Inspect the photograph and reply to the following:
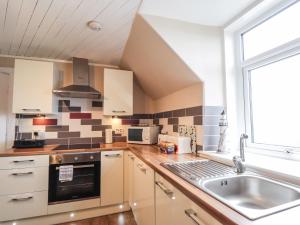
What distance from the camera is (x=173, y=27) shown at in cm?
185

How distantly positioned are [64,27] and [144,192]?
1.86 meters

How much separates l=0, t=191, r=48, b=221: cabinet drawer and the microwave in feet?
4.13

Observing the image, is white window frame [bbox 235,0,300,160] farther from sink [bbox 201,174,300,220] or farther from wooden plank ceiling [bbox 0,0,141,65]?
wooden plank ceiling [bbox 0,0,141,65]

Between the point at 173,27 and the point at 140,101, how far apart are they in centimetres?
153

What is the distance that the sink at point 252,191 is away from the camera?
3.18ft

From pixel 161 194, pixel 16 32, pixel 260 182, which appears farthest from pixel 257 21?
pixel 16 32

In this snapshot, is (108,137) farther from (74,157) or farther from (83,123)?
(74,157)

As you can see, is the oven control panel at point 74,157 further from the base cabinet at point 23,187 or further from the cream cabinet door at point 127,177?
the cream cabinet door at point 127,177

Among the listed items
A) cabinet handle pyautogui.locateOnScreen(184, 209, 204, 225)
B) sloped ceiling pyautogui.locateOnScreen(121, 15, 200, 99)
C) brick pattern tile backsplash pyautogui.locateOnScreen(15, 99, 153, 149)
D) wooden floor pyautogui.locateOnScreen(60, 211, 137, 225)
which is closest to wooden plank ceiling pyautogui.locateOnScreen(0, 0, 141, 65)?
sloped ceiling pyautogui.locateOnScreen(121, 15, 200, 99)

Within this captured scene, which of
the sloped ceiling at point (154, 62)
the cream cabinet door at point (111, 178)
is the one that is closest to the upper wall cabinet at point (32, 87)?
the cream cabinet door at point (111, 178)

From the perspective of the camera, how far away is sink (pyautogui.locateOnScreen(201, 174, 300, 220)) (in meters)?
0.97

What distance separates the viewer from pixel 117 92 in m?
2.69

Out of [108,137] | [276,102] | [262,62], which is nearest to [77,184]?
[108,137]

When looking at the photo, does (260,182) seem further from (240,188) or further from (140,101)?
(140,101)
